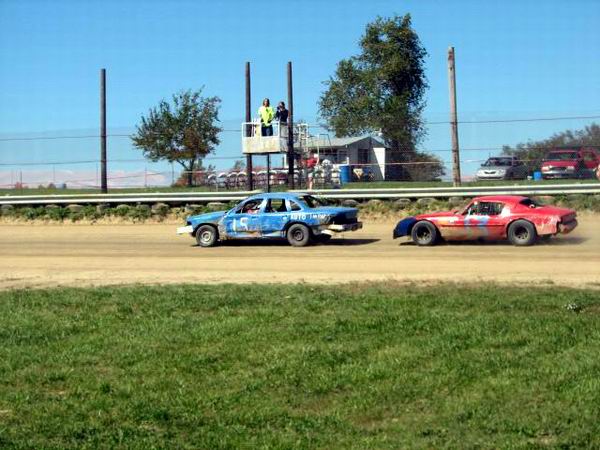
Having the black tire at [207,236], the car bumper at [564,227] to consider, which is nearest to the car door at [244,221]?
the black tire at [207,236]

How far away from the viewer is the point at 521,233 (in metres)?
18.9

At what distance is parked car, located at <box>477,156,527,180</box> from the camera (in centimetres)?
2750

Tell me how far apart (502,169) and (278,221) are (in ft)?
32.3

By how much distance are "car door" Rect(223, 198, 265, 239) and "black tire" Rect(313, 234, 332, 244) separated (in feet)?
4.66

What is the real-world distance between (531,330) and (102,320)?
16.1 feet

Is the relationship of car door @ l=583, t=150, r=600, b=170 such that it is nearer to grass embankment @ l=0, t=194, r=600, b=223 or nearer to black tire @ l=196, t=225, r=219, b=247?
grass embankment @ l=0, t=194, r=600, b=223

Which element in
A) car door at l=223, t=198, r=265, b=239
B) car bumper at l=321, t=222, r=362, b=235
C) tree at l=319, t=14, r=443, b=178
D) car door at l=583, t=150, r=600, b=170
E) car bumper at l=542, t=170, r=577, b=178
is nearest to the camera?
car bumper at l=321, t=222, r=362, b=235

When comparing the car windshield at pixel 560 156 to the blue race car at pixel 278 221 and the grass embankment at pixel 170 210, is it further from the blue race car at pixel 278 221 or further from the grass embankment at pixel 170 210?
the blue race car at pixel 278 221

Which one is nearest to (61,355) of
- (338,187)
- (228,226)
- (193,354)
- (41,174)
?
(193,354)

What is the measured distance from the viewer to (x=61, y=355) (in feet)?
28.7

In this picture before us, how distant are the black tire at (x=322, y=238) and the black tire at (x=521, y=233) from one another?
173 inches

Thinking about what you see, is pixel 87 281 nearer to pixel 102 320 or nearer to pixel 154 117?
pixel 102 320

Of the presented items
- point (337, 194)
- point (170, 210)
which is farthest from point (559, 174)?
point (170, 210)

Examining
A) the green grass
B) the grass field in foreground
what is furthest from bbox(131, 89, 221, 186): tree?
the grass field in foreground
